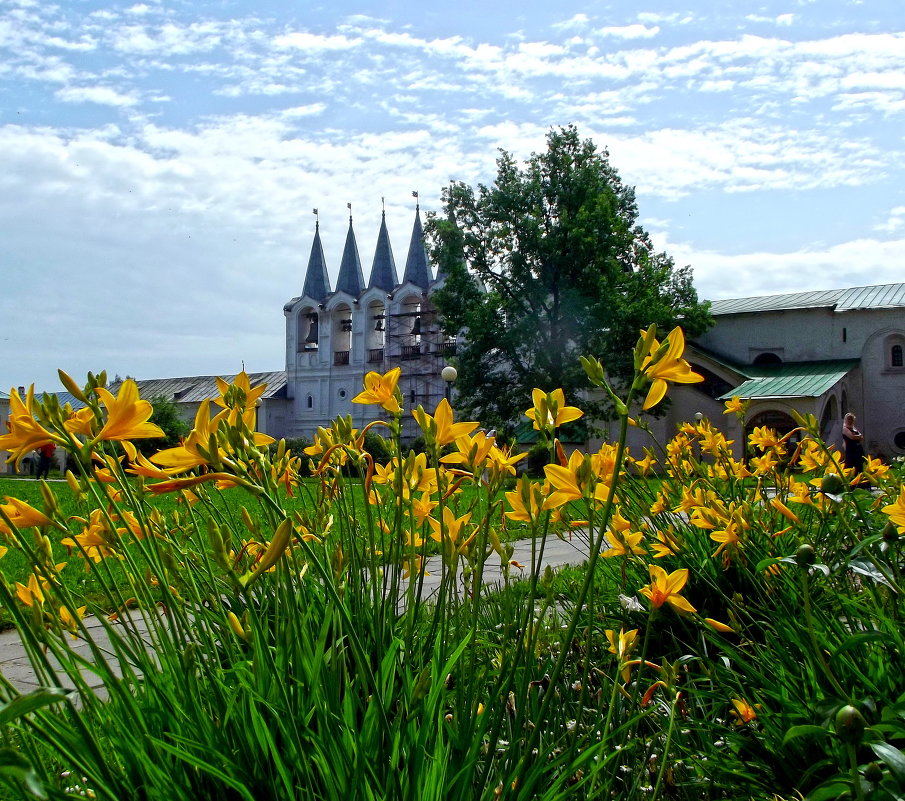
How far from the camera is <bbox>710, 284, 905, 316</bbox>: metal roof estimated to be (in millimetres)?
28469

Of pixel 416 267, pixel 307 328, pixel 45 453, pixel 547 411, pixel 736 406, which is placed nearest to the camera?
pixel 547 411

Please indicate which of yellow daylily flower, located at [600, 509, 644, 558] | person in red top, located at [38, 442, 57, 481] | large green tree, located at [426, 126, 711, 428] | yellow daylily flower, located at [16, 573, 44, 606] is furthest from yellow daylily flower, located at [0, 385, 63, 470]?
large green tree, located at [426, 126, 711, 428]

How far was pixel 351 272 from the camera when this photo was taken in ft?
A: 133

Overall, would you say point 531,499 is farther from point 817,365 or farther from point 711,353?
point 711,353

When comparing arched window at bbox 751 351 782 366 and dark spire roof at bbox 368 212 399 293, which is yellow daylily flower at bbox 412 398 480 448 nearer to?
arched window at bbox 751 351 782 366

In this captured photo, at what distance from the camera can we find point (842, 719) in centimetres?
91

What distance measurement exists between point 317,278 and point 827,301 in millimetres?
24476

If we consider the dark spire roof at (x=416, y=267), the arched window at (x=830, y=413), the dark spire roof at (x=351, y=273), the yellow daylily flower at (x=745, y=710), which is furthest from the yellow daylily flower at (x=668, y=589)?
the dark spire roof at (x=351, y=273)

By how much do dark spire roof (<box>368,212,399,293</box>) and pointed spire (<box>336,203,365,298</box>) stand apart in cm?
98

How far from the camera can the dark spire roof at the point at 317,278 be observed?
4166 centimetres

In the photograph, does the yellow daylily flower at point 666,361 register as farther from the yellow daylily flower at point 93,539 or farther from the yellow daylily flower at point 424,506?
the yellow daylily flower at point 93,539

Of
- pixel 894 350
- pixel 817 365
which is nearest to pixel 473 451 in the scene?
pixel 817 365

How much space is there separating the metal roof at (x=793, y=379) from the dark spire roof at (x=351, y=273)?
1981cm

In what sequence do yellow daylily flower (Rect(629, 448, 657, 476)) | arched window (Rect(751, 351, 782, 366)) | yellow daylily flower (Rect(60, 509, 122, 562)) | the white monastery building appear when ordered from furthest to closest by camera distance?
arched window (Rect(751, 351, 782, 366)) → the white monastery building → yellow daylily flower (Rect(629, 448, 657, 476)) → yellow daylily flower (Rect(60, 509, 122, 562))
